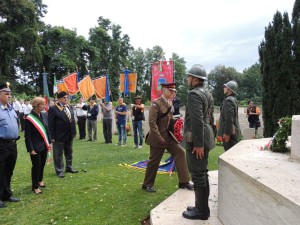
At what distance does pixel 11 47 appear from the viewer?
111 ft

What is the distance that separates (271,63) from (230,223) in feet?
26.0

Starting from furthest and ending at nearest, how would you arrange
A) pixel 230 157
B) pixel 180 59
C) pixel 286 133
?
1. pixel 180 59
2. pixel 286 133
3. pixel 230 157

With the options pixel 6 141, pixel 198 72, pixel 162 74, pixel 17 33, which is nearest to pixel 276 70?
pixel 162 74

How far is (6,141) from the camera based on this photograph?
17.7 ft

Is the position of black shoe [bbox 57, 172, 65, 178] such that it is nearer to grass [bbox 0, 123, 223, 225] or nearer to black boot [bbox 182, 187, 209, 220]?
grass [bbox 0, 123, 223, 225]

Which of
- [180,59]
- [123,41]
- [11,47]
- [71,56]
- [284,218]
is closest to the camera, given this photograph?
[284,218]

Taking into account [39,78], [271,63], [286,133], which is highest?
[39,78]

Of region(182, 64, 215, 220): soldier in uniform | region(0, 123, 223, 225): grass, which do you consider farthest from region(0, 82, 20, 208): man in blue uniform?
region(182, 64, 215, 220): soldier in uniform

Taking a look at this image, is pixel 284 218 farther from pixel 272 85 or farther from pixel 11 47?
pixel 11 47

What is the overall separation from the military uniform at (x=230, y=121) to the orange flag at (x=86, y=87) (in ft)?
34.6

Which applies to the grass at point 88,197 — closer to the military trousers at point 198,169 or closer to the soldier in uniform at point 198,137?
the soldier in uniform at point 198,137

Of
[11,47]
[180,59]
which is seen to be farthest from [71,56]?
[180,59]

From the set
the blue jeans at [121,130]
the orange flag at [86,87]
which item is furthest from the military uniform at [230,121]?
the orange flag at [86,87]

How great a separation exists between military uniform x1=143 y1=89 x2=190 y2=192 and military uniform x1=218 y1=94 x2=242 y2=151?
99 centimetres
